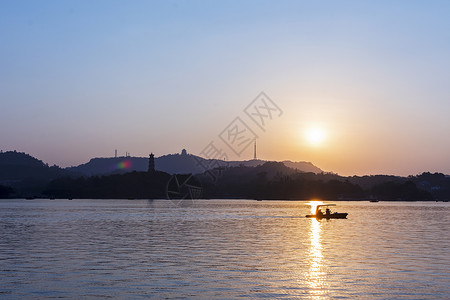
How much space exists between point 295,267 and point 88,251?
83.6 feet

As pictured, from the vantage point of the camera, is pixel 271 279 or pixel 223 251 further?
pixel 223 251

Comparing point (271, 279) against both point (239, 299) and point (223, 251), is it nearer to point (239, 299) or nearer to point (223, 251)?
point (239, 299)

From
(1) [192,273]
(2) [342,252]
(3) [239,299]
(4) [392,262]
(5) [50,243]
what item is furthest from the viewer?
(5) [50,243]

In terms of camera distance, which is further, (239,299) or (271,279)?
(271,279)

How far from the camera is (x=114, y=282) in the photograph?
47688mm

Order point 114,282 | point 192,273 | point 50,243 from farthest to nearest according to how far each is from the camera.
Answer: point 50,243
point 192,273
point 114,282

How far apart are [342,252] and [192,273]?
2539 centimetres

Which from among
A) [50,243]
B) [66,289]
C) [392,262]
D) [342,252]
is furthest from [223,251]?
[66,289]

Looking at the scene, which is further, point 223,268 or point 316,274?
point 223,268

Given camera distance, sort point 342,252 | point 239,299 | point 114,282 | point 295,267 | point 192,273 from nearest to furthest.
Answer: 1. point 239,299
2. point 114,282
3. point 192,273
4. point 295,267
5. point 342,252

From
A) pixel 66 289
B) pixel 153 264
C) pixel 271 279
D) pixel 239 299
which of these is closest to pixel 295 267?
pixel 271 279

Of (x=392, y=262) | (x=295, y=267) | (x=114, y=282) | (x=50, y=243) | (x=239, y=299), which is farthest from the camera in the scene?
(x=50, y=243)

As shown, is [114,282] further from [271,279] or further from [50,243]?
[50,243]

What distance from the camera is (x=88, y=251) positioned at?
7138 cm
